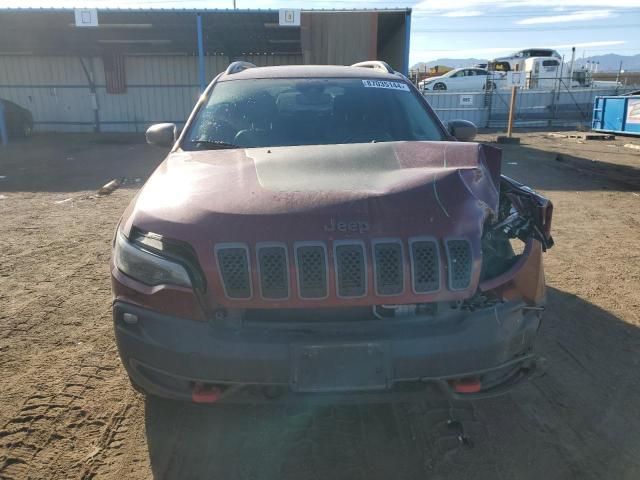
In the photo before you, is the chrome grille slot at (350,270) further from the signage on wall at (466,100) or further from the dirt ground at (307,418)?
the signage on wall at (466,100)

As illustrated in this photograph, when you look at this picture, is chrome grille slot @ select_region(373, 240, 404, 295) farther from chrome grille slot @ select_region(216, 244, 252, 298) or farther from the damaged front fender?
chrome grille slot @ select_region(216, 244, 252, 298)

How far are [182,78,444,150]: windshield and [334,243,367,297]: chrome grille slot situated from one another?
1.40 m

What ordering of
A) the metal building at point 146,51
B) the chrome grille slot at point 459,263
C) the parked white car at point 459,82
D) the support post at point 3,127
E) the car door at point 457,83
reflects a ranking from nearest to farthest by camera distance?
the chrome grille slot at point 459,263 → the metal building at point 146,51 → the support post at point 3,127 → the parked white car at point 459,82 → the car door at point 457,83

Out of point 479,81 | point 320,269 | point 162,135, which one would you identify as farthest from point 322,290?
point 479,81

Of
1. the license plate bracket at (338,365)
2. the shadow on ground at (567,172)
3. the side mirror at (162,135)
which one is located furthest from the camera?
the shadow on ground at (567,172)

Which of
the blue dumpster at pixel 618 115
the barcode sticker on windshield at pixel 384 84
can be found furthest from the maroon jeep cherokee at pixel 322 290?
the blue dumpster at pixel 618 115

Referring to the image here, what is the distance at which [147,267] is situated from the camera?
223 cm

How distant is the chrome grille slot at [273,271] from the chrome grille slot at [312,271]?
0.07 metres

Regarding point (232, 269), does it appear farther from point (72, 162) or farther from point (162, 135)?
point (72, 162)

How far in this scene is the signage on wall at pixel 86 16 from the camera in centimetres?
1455

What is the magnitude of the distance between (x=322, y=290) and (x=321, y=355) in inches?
10.5

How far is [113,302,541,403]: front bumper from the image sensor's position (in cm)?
206

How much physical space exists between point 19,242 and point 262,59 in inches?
649

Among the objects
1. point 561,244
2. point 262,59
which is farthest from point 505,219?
point 262,59
